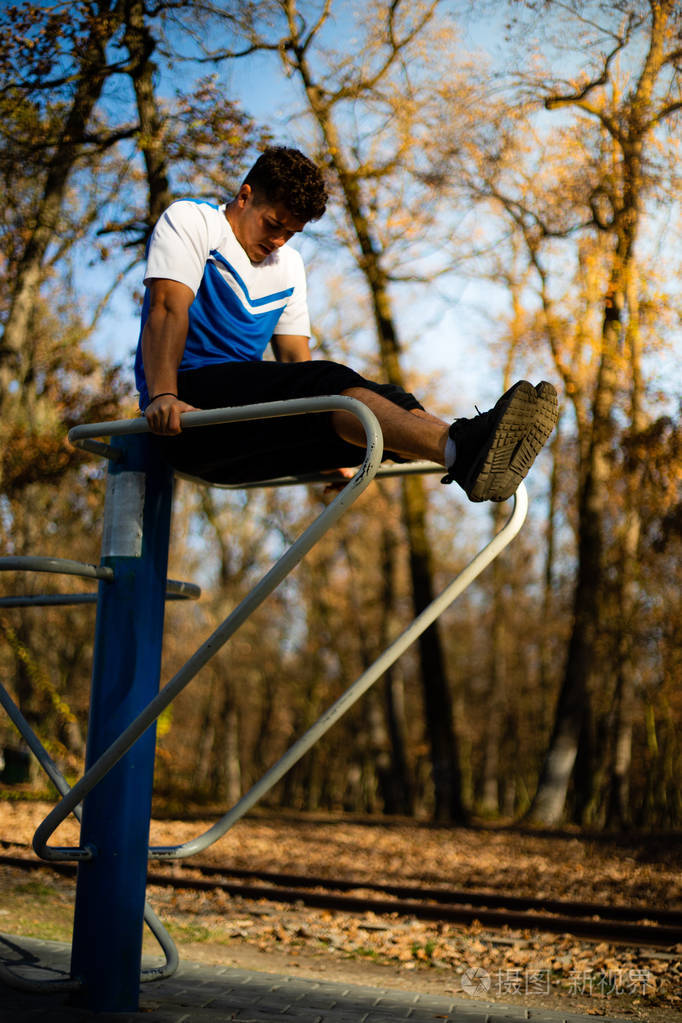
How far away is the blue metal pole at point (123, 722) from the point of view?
246cm

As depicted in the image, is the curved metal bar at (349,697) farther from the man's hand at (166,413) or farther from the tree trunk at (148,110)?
the tree trunk at (148,110)

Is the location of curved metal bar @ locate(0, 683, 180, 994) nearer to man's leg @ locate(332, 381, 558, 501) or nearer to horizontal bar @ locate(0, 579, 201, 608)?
horizontal bar @ locate(0, 579, 201, 608)

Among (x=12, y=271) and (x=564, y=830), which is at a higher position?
(x=12, y=271)

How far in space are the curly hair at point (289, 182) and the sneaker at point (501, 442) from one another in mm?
892

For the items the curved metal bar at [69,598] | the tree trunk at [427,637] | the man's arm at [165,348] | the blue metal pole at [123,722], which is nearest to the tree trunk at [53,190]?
the man's arm at [165,348]

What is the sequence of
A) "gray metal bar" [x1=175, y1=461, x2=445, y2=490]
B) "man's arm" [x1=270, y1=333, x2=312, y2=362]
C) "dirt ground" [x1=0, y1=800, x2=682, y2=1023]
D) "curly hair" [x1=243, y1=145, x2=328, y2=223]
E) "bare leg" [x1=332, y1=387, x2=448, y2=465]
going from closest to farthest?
1. "bare leg" [x1=332, y1=387, x2=448, y2=465]
2. "curly hair" [x1=243, y1=145, x2=328, y2=223]
3. "gray metal bar" [x1=175, y1=461, x2=445, y2=490]
4. "man's arm" [x1=270, y1=333, x2=312, y2=362]
5. "dirt ground" [x1=0, y1=800, x2=682, y2=1023]

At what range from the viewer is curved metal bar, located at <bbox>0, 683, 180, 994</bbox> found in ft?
7.87

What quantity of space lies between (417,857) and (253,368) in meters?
7.07

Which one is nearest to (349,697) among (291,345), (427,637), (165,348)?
(165,348)

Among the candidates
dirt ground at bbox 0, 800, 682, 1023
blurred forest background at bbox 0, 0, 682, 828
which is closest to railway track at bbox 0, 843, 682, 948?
dirt ground at bbox 0, 800, 682, 1023

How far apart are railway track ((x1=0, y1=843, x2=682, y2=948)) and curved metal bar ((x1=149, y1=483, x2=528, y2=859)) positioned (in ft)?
11.0

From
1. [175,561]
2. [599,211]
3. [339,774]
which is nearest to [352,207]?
[599,211]

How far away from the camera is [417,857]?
8445 millimetres

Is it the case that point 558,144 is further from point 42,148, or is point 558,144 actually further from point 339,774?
point 339,774
